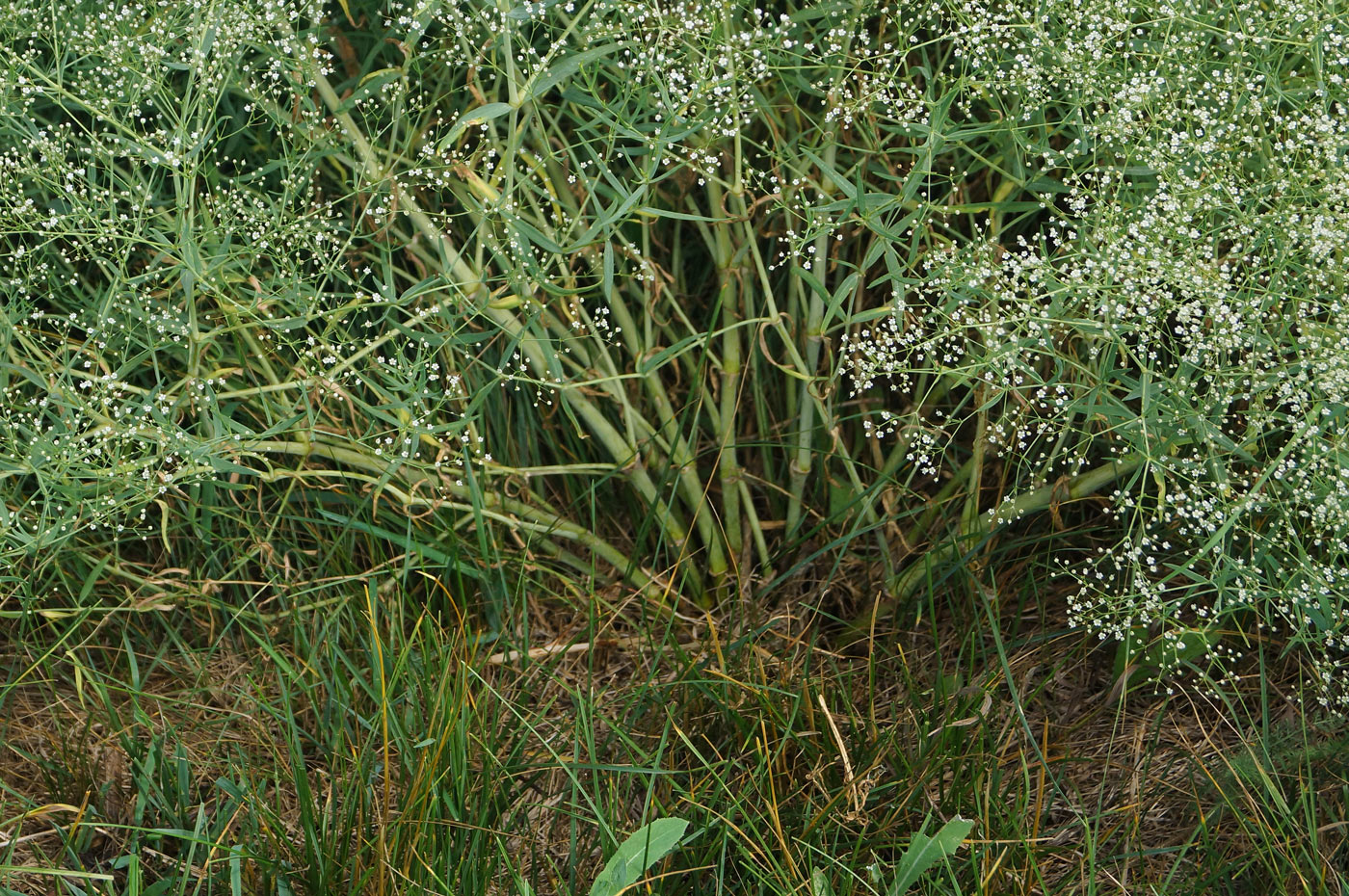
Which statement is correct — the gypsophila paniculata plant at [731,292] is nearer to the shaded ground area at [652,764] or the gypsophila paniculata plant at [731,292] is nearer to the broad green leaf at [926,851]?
the shaded ground area at [652,764]

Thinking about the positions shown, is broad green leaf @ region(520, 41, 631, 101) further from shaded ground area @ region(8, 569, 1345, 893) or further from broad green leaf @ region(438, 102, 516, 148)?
shaded ground area @ region(8, 569, 1345, 893)

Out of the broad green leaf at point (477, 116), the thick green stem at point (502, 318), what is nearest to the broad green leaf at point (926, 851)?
the thick green stem at point (502, 318)

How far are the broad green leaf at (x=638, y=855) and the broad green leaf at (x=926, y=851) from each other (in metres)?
0.33

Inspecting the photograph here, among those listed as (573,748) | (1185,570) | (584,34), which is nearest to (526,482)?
(573,748)

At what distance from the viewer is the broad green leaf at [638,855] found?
1.73 meters

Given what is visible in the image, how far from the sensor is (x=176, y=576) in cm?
259

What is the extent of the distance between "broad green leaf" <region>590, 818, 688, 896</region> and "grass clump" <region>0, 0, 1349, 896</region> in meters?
0.08

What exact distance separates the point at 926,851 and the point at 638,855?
0.42 meters

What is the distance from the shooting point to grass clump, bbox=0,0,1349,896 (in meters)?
1.85

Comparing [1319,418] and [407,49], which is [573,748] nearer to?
[407,49]

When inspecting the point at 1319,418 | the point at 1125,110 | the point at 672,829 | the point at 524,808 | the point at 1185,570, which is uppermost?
the point at 1125,110

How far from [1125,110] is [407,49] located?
3.68 feet

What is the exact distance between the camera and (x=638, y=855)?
1.77 meters

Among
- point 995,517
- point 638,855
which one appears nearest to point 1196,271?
point 995,517
